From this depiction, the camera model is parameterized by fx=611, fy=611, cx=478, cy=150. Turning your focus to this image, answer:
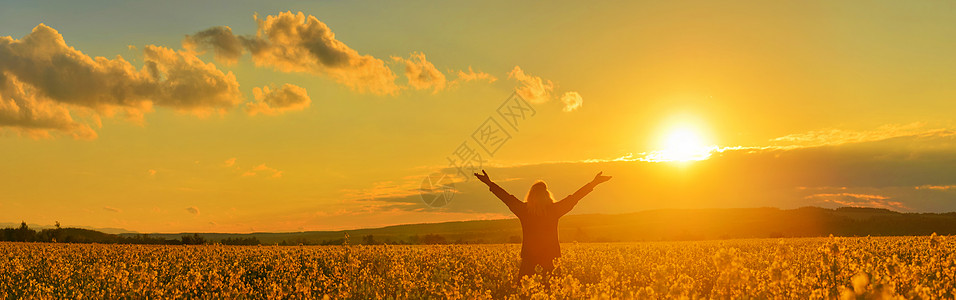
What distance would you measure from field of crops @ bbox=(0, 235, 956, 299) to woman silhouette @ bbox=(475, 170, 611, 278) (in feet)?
1.55

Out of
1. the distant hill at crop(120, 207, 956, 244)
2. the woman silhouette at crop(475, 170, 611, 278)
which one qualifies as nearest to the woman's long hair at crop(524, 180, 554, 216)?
the woman silhouette at crop(475, 170, 611, 278)

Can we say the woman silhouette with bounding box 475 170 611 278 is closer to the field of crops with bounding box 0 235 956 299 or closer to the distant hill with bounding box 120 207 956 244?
the field of crops with bounding box 0 235 956 299

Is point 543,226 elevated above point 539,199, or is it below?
below

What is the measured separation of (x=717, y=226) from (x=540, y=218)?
241 feet

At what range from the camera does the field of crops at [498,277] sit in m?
5.93

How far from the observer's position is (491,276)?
14734 millimetres

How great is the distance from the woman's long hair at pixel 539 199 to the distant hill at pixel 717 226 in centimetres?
4290

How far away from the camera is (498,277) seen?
1428cm

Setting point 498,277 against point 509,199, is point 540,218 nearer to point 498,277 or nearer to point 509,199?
point 509,199

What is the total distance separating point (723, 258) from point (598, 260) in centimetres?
1278

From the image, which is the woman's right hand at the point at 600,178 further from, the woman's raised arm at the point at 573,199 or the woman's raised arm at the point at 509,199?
the woman's raised arm at the point at 509,199

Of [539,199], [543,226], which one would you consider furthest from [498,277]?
[539,199]

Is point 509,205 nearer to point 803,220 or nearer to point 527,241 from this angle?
point 527,241

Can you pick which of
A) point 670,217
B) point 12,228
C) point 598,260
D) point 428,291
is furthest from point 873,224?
point 12,228
